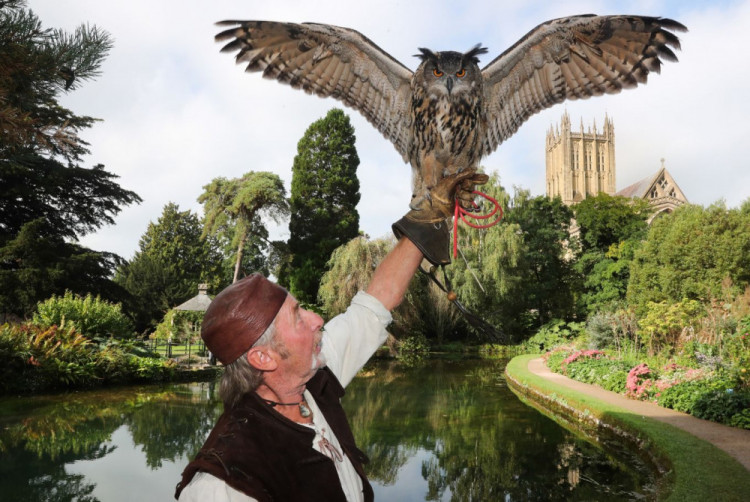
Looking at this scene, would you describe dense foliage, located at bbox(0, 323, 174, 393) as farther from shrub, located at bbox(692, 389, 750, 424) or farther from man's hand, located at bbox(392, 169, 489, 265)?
man's hand, located at bbox(392, 169, 489, 265)

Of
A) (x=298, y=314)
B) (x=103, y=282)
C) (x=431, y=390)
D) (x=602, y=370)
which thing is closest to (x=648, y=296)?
(x=602, y=370)

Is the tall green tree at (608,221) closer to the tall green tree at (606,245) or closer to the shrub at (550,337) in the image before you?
the tall green tree at (606,245)

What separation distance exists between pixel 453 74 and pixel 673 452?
5389mm

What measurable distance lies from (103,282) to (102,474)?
11715 mm

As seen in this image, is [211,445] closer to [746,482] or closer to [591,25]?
[591,25]

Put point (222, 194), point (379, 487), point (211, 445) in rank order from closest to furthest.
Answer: point (211, 445) < point (379, 487) < point (222, 194)

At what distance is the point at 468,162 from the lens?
1.96 metres

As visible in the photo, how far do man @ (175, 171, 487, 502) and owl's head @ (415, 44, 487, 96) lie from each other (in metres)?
0.51

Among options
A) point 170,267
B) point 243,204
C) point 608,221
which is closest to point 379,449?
point 243,204

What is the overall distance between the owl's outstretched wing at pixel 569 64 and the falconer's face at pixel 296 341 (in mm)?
1073

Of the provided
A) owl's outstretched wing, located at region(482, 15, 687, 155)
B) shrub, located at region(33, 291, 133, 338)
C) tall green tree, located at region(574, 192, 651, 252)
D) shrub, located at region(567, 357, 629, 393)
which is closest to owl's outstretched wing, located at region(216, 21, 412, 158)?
owl's outstretched wing, located at region(482, 15, 687, 155)

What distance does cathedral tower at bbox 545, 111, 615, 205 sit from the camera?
195 feet

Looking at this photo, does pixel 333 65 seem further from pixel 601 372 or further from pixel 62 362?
pixel 601 372

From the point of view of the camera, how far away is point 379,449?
7.16m
